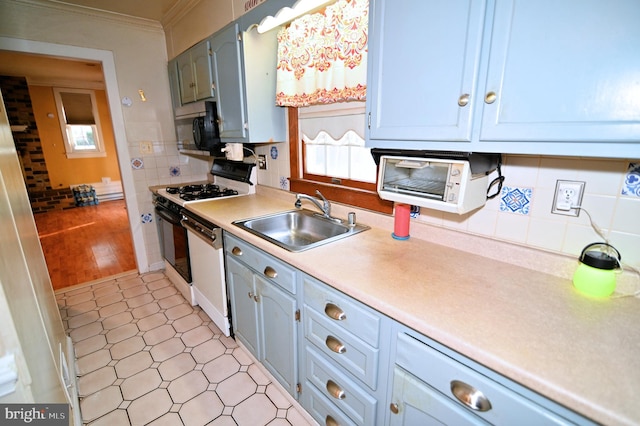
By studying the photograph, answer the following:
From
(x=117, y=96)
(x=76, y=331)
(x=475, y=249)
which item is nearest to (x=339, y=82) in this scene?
(x=475, y=249)

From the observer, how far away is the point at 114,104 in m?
2.76

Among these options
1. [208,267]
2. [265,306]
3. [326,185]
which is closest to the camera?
[265,306]

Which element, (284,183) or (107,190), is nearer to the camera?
(284,183)

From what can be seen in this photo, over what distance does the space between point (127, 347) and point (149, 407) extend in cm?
63

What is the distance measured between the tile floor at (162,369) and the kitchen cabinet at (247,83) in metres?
1.50

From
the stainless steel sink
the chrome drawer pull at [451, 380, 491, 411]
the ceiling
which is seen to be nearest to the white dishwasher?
the stainless steel sink

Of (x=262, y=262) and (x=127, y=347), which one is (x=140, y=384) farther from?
(x=262, y=262)

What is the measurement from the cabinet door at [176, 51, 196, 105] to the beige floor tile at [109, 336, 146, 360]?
1995 millimetres

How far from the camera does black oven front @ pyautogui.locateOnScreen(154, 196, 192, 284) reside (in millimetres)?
2389

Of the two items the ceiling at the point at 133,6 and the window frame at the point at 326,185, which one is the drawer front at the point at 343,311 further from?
the ceiling at the point at 133,6

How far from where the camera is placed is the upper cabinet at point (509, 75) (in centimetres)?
70

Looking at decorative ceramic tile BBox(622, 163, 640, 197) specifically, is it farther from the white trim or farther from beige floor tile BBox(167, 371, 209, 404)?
the white trim

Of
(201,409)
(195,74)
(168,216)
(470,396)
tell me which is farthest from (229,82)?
(470,396)

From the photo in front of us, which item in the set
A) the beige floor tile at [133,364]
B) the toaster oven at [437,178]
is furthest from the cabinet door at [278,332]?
the beige floor tile at [133,364]
